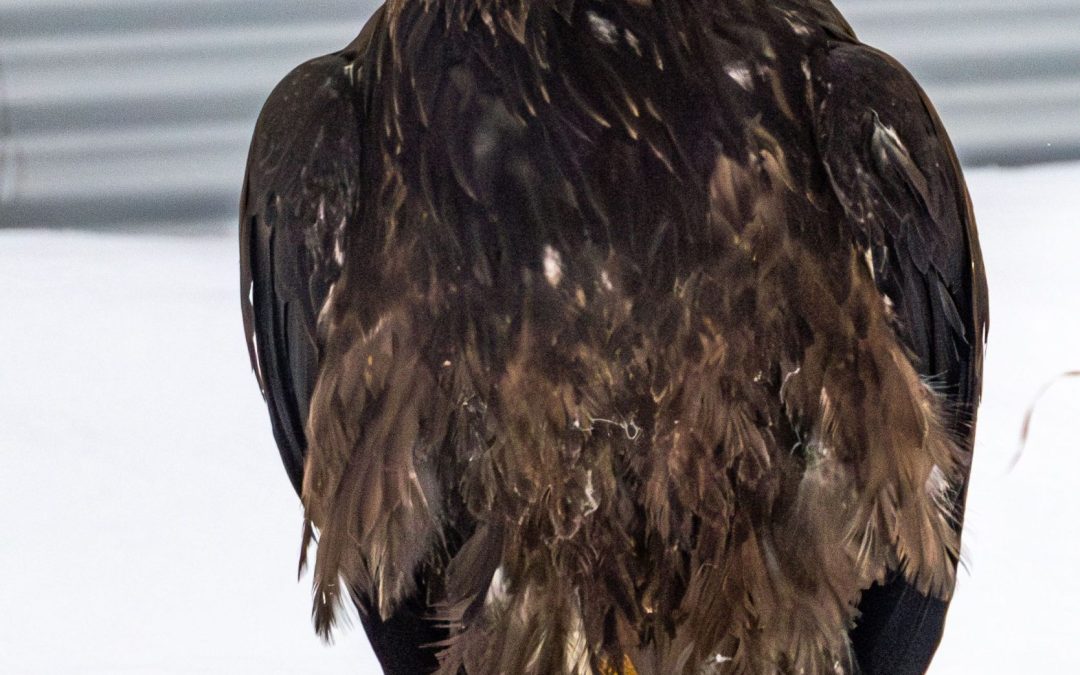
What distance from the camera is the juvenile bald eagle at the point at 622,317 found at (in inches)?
34.5

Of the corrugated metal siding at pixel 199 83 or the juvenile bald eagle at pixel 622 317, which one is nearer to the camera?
the juvenile bald eagle at pixel 622 317

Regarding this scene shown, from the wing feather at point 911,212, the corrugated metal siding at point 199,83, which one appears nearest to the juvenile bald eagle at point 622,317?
the wing feather at point 911,212

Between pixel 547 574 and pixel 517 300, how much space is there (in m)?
0.22

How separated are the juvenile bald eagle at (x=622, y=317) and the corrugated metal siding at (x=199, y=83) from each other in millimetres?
1320

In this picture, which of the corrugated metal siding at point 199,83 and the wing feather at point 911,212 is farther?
the corrugated metal siding at point 199,83

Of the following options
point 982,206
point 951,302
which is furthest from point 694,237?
point 982,206

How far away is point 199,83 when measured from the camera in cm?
230

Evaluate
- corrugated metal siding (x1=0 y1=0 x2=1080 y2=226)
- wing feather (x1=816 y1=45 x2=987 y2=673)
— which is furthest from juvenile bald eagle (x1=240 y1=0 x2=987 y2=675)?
corrugated metal siding (x1=0 y1=0 x2=1080 y2=226)

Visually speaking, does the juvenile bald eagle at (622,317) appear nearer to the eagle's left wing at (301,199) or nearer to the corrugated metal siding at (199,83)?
the eagle's left wing at (301,199)

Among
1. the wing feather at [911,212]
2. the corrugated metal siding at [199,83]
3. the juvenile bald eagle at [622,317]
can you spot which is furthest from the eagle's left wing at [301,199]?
the corrugated metal siding at [199,83]

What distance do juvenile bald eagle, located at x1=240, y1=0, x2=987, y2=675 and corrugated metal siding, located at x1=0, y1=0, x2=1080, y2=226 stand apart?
4.33ft

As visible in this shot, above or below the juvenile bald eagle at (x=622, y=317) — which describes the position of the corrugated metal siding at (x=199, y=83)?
below

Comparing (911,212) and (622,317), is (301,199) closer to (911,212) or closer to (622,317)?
(622,317)

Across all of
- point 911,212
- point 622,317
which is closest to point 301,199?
point 622,317
